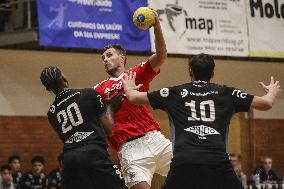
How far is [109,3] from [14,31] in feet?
7.62

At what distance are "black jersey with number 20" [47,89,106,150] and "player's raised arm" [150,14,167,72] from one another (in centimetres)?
123

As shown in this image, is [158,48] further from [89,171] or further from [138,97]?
[89,171]

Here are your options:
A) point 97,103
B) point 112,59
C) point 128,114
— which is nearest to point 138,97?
point 97,103

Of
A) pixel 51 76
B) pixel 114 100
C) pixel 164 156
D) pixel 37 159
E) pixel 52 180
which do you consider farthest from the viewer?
pixel 37 159

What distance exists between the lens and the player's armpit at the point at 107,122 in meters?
8.34

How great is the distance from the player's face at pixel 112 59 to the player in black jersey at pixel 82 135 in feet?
4.04

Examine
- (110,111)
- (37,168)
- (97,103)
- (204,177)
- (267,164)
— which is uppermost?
(97,103)

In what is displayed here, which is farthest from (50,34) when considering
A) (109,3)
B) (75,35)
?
(109,3)

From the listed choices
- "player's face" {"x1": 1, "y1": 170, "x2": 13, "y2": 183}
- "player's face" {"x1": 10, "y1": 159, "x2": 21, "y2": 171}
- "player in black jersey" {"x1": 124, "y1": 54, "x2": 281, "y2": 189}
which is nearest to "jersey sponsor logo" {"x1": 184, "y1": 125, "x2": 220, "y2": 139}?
"player in black jersey" {"x1": 124, "y1": 54, "x2": 281, "y2": 189}

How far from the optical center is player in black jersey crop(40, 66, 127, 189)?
26.4ft

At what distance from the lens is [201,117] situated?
7.20 meters

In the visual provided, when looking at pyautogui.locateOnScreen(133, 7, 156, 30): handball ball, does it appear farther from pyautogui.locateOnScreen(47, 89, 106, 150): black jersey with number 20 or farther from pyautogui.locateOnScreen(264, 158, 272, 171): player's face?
pyautogui.locateOnScreen(264, 158, 272, 171): player's face

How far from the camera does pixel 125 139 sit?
934cm

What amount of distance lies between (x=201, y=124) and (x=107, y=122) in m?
1.54
